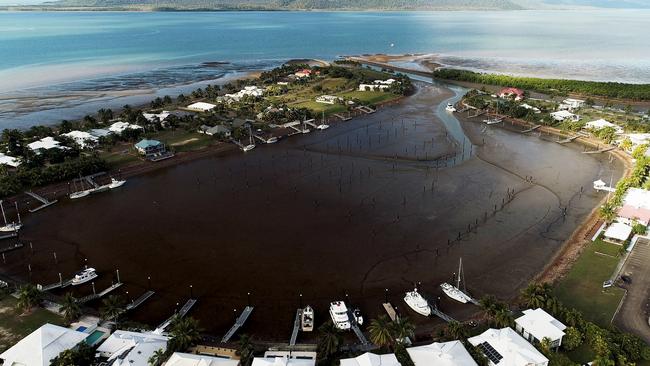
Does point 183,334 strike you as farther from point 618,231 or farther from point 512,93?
point 512,93

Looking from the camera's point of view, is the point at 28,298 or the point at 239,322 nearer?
the point at 239,322

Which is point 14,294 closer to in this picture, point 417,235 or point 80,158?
point 80,158

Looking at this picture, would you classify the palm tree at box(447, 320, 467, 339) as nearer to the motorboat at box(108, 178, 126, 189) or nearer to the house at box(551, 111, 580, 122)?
the motorboat at box(108, 178, 126, 189)

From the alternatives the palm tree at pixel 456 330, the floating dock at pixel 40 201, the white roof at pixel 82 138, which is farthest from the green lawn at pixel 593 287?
the white roof at pixel 82 138

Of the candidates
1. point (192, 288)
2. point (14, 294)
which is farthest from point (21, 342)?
point (192, 288)

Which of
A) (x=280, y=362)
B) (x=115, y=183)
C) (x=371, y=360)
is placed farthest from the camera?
(x=115, y=183)

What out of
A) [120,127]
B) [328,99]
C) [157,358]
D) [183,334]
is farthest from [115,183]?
[328,99]
